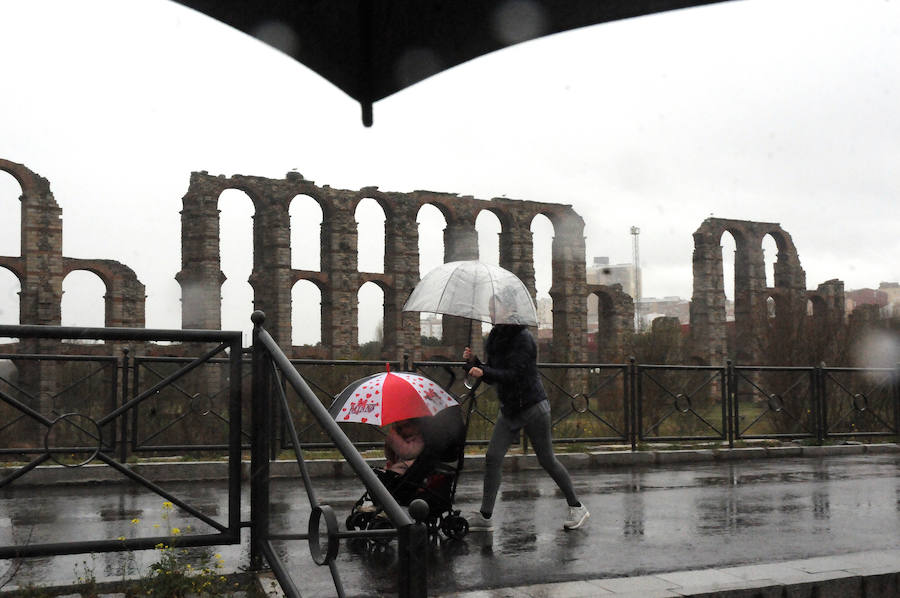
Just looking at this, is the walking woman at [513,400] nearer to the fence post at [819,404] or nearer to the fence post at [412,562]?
the fence post at [412,562]

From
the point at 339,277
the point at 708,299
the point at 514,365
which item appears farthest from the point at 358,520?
the point at 708,299

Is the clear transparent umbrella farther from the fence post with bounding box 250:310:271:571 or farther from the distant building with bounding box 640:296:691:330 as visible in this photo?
the distant building with bounding box 640:296:691:330

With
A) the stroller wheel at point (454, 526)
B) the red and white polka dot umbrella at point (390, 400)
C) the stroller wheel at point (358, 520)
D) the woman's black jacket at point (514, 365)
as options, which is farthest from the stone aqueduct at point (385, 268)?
the stroller wheel at point (358, 520)

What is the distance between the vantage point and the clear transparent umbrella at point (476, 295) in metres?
5.34

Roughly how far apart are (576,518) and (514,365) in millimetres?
1122

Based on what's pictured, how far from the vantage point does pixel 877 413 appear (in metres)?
13.8

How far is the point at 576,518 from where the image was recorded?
5.68 m

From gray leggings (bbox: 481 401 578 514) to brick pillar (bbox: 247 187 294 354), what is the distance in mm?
27897

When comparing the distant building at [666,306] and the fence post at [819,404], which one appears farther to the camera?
the distant building at [666,306]

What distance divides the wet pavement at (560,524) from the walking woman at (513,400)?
36 centimetres

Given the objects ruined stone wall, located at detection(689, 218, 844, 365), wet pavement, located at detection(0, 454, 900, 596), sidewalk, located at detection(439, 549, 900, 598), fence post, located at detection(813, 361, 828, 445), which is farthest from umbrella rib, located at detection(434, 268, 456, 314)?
ruined stone wall, located at detection(689, 218, 844, 365)

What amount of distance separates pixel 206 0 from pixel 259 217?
33847mm

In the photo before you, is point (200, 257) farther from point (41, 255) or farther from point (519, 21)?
point (519, 21)

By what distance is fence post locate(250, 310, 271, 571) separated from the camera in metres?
4.04
